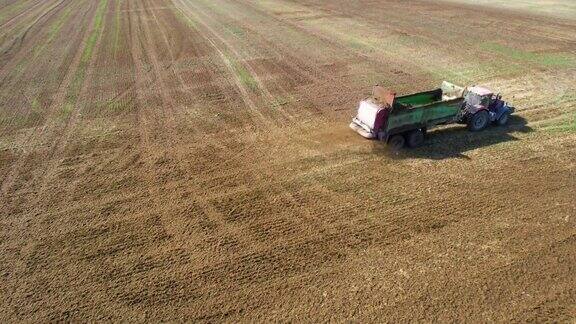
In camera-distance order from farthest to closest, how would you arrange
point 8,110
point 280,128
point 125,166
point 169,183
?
1. point 8,110
2. point 280,128
3. point 125,166
4. point 169,183

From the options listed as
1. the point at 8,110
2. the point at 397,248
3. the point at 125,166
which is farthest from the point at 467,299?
the point at 8,110

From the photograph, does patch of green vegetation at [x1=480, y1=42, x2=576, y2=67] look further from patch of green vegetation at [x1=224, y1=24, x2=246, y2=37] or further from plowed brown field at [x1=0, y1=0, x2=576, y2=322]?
patch of green vegetation at [x1=224, y1=24, x2=246, y2=37]

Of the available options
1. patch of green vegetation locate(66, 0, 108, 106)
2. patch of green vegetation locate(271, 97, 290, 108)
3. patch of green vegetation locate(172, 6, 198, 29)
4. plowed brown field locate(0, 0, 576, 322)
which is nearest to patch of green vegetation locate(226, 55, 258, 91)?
plowed brown field locate(0, 0, 576, 322)

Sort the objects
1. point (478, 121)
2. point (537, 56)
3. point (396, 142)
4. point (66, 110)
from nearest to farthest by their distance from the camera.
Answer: point (396, 142), point (478, 121), point (66, 110), point (537, 56)

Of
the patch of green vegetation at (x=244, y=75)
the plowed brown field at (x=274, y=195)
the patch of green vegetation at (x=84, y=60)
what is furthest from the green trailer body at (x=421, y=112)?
the patch of green vegetation at (x=84, y=60)

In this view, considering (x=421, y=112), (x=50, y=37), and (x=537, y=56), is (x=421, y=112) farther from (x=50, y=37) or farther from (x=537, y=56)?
(x=50, y=37)

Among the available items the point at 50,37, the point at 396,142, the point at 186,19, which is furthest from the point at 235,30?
the point at 396,142

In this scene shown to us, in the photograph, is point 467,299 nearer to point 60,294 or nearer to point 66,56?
point 60,294

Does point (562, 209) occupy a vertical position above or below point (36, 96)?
below
